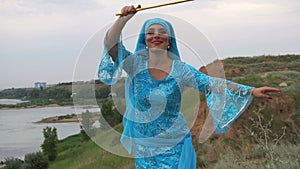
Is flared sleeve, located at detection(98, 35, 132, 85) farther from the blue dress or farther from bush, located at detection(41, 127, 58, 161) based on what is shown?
bush, located at detection(41, 127, 58, 161)

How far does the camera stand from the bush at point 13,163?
33.5 meters

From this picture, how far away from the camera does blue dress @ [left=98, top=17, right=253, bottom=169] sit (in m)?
2.45

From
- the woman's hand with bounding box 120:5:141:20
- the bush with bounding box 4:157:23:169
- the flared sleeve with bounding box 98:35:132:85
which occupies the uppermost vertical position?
the woman's hand with bounding box 120:5:141:20

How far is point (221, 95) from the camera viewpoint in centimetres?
261

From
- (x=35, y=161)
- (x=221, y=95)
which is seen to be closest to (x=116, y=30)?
(x=221, y=95)

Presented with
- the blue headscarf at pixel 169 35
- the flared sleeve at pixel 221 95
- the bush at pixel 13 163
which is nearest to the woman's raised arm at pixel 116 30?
the blue headscarf at pixel 169 35

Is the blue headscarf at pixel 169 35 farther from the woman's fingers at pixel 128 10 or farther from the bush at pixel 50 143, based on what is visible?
→ the bush at pixel 50 143

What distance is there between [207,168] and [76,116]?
3.72 meters

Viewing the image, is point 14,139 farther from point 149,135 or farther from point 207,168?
point 149,135

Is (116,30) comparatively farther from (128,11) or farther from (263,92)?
(263,92)

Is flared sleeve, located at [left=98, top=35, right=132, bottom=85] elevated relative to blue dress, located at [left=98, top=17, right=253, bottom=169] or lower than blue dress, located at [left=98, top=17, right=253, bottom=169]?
elevated

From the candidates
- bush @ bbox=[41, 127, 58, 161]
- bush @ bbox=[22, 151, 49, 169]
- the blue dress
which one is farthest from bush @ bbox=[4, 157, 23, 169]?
the blue dress

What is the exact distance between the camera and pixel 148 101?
2.46 metres

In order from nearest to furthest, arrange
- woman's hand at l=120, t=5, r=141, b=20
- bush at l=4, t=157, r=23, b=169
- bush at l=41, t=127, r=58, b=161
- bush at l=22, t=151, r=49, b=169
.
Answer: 1. woman's hand at l=120, t=5, r=141, b=20
2. bush at l=22, t=151, r=49, b=169
3. bush at l=4, t=157, r=23, b=169
4. bush at l=41, t=127, r=58, b=161
